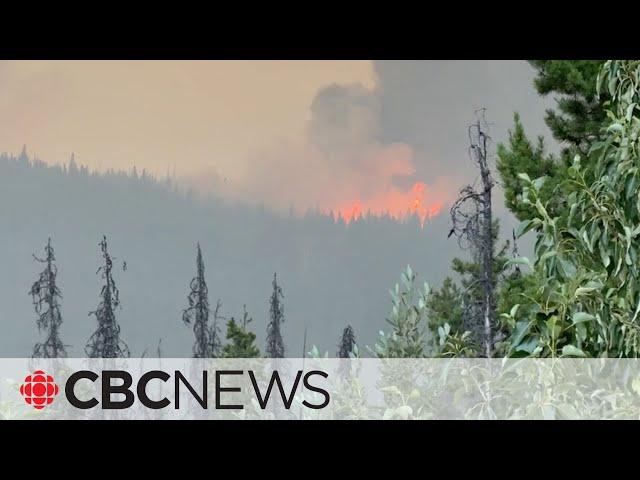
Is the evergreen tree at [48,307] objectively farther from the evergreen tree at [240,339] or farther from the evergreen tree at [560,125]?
the evergreen tree at [560,125]

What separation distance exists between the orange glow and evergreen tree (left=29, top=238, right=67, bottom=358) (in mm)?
2423

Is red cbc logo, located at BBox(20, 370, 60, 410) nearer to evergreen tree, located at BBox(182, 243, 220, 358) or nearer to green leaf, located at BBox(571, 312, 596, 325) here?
evergreen tree, located at BBox(182, 243, 220, 358)

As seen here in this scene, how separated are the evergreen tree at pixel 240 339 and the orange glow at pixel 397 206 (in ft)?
4.02

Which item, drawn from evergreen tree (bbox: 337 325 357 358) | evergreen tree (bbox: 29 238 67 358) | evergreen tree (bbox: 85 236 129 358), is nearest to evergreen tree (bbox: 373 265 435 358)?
evergreen tree (bbox: 337 325 357 358)

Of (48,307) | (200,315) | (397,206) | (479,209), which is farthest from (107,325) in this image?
(479,209)

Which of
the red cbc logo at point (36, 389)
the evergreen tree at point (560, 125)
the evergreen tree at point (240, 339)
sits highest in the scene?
the evergreen tree at point (560, 125)

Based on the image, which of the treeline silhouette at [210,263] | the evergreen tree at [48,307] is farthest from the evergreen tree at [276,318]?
the evergreen tree at [48,307]

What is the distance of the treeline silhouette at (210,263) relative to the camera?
21.8 feet
